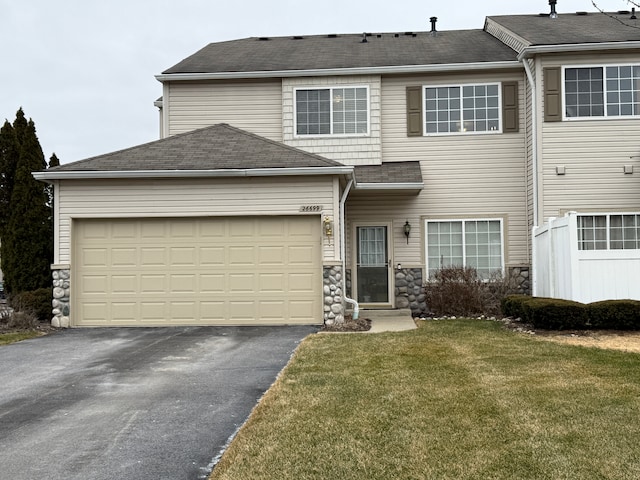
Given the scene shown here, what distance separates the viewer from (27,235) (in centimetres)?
1344

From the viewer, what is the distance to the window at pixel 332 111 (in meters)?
14.7

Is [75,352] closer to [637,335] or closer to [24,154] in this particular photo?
[24,154]

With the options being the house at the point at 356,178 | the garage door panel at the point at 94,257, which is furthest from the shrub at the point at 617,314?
the garage door panel at the point at 94,257

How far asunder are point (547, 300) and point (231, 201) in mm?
5939

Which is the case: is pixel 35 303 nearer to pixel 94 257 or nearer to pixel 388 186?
pixel 94 257

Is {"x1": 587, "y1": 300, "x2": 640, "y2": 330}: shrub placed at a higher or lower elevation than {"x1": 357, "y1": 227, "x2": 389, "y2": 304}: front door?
lower

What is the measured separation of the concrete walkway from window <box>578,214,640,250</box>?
4.04m

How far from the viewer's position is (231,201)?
11.8 metres

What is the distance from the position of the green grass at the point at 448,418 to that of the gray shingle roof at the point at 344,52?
8690 millimetres

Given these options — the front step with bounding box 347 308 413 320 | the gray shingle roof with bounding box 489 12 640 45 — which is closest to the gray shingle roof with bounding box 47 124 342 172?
the front step with bounding box 347 308 413 320

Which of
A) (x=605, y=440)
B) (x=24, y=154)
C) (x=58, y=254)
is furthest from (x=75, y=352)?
(x=605, y=440)

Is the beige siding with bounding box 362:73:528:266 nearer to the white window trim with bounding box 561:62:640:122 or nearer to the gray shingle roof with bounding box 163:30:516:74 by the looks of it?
the gray shingle roof with bounding box 163:30:516:74

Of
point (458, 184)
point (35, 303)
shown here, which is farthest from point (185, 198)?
point (458, 184)

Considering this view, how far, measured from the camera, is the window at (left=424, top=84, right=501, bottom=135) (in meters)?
14.4
